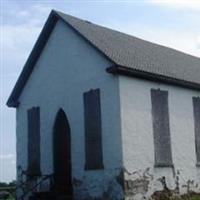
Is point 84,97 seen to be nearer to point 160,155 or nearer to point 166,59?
point 160,155

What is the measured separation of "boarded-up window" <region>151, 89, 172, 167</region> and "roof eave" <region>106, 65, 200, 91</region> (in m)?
0.50

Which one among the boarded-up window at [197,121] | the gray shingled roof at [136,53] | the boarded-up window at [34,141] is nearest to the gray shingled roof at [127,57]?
the gray shingled roof at [136,53]

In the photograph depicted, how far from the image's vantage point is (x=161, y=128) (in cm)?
2192

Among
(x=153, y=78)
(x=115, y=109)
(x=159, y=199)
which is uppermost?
(x=153, y=78)

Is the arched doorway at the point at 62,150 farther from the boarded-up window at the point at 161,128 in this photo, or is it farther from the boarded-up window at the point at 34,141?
the boarded-up window at the point at 161,128

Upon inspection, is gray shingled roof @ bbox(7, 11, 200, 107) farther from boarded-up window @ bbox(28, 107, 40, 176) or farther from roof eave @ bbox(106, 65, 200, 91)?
boarded-up window @ bbox(28, 107, 40, 176)

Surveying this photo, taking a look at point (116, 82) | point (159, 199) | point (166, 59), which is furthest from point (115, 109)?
point (166, 59)

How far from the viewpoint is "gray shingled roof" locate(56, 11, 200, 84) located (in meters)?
21.8

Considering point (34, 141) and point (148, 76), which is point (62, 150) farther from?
point (148, 76)

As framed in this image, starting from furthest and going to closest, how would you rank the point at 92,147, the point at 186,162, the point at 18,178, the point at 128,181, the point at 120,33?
the point at 120,33, the point at 18,178, the point at 186,162, the point at 92,147, the point at 128,181

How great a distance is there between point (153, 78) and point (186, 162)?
3963 millimetres

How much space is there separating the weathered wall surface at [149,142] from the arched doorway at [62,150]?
384cm

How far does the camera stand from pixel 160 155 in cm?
2156

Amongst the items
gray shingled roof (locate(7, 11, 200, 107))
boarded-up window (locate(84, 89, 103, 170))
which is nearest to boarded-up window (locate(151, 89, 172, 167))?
gray shingled roof (locate(7, 11, 200, 107))
